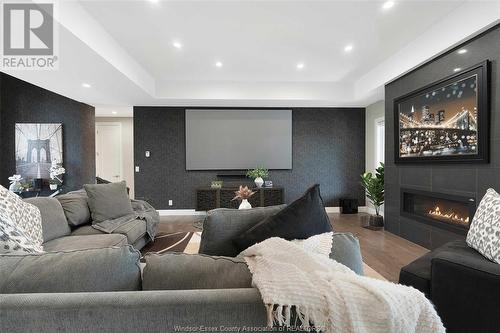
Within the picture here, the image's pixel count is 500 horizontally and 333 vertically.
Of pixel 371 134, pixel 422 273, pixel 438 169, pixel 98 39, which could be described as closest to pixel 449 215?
pixel 438 169

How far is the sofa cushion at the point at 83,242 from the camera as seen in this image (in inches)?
82.3

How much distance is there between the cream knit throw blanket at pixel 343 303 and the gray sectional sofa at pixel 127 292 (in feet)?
0.18

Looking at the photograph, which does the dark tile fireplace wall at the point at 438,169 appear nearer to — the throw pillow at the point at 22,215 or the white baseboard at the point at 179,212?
the white baseboard at the point at 179,212

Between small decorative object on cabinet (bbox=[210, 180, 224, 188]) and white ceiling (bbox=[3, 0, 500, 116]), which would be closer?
white ceiling (bbox=[3, 0, 500, 116])

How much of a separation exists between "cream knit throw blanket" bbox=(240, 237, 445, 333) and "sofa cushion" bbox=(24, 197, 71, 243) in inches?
92.5

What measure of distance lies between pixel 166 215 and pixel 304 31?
4.38m

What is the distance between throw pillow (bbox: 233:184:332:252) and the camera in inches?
40.6

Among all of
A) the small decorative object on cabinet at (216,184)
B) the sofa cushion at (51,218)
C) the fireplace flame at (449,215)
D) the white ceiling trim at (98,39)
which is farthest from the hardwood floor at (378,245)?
the white ceiling trim at (98,39)

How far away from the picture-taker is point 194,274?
32.2 inches

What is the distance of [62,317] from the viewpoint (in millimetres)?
646

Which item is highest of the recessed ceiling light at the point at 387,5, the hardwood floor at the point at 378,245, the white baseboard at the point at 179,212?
the recessed ceiling light at the point at 387,5

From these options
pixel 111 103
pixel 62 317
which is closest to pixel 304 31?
pixel 62 317

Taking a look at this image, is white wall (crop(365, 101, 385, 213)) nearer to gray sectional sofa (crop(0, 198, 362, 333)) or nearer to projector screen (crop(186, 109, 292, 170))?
projector screen (crop(186, 109, 292, 170))

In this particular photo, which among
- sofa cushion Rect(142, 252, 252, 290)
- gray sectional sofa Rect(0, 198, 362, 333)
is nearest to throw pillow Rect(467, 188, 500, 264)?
gray sectional sofa Rect(0, 198, 362, 333)
